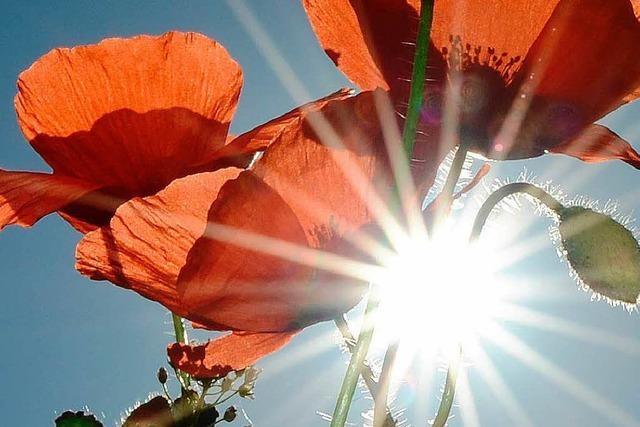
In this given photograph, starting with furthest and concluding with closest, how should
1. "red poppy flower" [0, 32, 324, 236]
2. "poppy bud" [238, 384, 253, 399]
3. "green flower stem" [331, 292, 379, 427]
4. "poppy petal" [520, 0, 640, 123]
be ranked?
"poppy bud" [238, 384, 253, 399] < "red poppy flower" [0, 32, 324, 236] < "poppy petal" [520, 0, 640, 123] < "green flower stem" [331, 292, 379, 427]

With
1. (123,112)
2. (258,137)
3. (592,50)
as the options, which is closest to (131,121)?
→ (123,112)

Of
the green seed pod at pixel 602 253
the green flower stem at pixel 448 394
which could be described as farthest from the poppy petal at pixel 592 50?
the green flower stem at pixel 448 394

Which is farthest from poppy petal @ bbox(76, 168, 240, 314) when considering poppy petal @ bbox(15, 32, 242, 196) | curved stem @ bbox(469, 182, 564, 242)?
curved stem @ bbox(469, 182, 564, 242)

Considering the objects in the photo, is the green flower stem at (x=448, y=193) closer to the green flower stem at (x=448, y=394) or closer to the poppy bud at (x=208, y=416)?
the green flower stem at (x=448, y=394)

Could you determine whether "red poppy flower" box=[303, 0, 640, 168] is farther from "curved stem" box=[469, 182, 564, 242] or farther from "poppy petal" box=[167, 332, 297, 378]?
"poppy petal" box=[167, 332, 297, 378]

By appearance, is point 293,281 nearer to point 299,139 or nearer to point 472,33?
point 299,139

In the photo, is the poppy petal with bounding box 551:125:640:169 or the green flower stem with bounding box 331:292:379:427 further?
the poppy petal with bounding box 551:125:640:169
